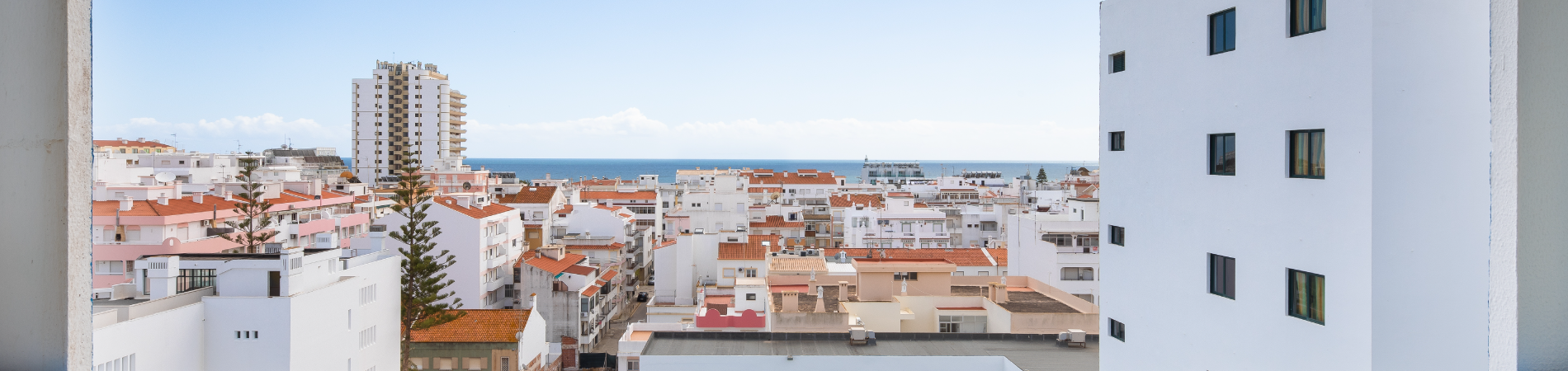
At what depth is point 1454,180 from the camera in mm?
4035

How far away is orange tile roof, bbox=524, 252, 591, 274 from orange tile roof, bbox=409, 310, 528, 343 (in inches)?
163

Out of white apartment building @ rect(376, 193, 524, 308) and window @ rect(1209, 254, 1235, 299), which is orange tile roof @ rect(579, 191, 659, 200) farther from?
window @ rect(1209, 254, 1235, 299)

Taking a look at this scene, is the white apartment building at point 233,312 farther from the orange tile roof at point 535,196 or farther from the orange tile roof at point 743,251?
the orange tile roof at point 535,196

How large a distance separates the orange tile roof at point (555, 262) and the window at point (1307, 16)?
1894 cm

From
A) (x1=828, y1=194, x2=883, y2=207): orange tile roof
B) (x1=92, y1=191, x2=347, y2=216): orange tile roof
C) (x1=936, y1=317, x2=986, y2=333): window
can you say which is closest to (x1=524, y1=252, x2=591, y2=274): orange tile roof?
(x1=92, y1=191, x2=347, y2=216): orange tile roof

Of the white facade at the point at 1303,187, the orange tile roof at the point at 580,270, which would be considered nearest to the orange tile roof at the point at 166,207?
the orange tile roof at the point at 580,270

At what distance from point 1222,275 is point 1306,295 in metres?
0.67

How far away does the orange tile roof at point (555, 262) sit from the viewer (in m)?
21.5

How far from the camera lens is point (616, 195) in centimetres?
3741

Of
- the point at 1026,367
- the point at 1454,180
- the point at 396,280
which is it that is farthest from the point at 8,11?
the point at 396,280

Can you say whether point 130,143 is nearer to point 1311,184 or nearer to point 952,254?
point 952,254

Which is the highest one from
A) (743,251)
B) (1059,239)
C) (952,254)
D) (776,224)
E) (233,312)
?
(1059,239)

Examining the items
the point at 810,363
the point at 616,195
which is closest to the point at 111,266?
the point at 810,363

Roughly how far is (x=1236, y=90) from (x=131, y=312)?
36.2 ft
